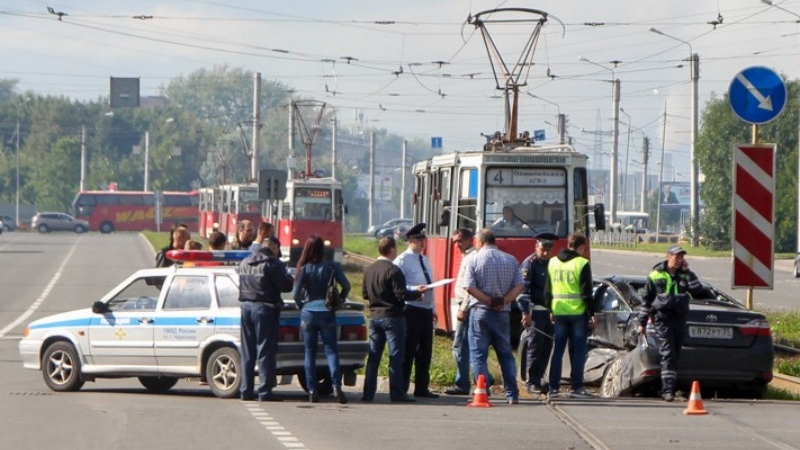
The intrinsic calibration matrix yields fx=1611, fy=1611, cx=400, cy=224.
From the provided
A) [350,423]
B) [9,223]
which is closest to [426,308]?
[350,423]

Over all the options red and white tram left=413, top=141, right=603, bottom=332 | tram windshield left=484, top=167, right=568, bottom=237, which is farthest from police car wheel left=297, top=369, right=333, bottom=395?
tram windshield left=484, top=167, right=568, bottom=237

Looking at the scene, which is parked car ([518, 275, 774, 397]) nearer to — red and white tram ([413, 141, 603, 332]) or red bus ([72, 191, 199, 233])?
red and white tram ([413, 141, 603, 332])

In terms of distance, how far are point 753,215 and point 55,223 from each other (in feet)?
313

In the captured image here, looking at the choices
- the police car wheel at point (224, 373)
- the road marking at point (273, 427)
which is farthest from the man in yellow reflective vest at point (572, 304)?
the police car wheel at point (224, 373)

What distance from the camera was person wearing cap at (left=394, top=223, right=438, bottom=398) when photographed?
1585cm

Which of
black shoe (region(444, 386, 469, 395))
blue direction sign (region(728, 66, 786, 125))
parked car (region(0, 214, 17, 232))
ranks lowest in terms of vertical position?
parked car (region(0, 214, 17, 232))

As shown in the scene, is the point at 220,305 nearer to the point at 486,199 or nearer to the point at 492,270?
the point at 492,270

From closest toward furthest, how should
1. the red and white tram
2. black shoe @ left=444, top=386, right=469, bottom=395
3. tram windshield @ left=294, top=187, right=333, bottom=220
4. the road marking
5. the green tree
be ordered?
the road marking < black shoe @ left=444, top=386, right=469, bottom=395 < the red and white tram < tram windshield @ left=294, top=187, right=333, bottom=220 < the green tree

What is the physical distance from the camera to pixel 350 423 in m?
13.5

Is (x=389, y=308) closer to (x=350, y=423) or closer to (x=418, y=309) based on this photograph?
(x=418, y=309)

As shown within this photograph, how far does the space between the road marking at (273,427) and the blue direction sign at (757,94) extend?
5.64 metres

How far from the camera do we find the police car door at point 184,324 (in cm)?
1596

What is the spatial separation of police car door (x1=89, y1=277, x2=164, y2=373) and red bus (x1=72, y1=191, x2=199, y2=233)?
96542 millimetres

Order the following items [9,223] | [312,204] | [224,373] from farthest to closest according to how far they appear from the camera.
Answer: [9,223] < [312,204] < [224,373]
